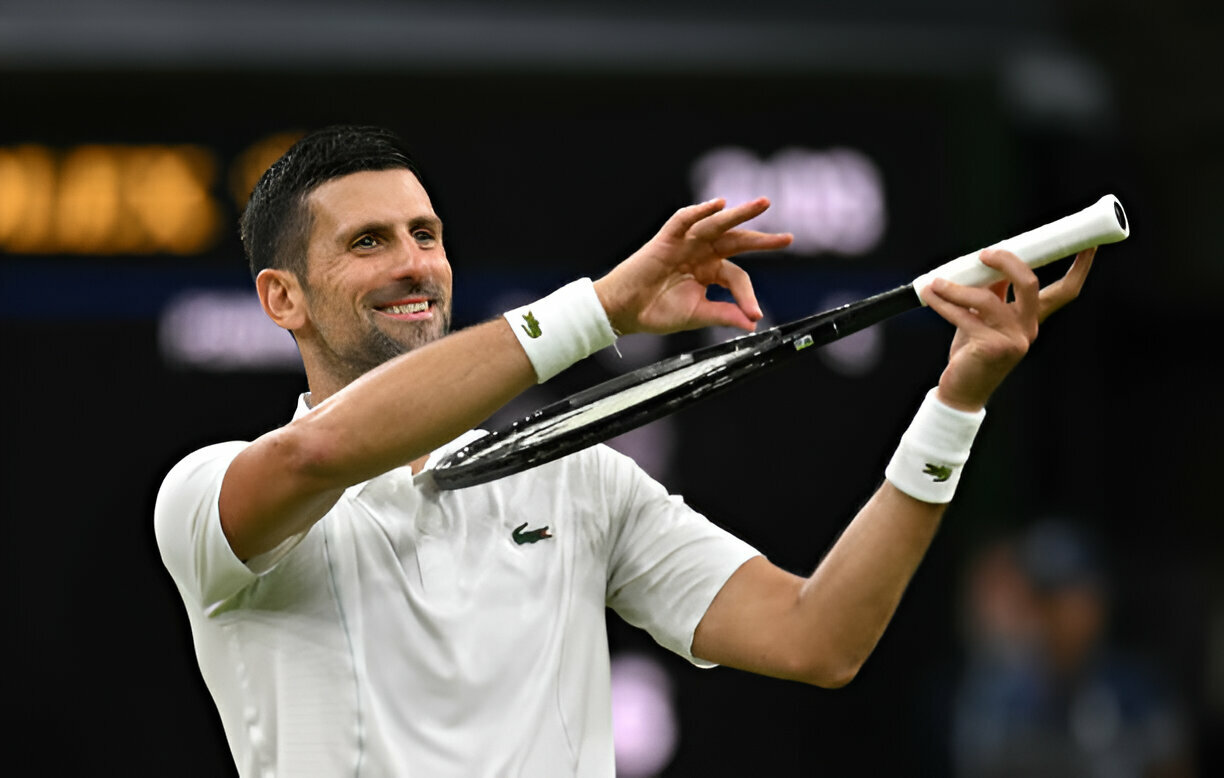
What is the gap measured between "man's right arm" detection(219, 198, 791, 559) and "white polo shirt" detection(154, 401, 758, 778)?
0.11m

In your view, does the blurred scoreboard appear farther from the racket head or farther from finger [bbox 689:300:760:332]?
finger [bbox 689:300:760:332]

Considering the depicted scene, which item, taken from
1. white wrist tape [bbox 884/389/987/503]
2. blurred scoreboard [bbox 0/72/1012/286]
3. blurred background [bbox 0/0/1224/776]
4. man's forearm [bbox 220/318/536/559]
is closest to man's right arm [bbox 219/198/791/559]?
man's forearm [bbox 220/318/536/559]

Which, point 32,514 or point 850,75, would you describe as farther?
point 850,75

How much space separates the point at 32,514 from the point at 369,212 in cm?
351

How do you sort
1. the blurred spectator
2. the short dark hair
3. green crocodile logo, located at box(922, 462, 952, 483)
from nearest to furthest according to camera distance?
green crocodile logo, located at box(922, 462, 952, 483) < the short dark hair < the blurred spectator

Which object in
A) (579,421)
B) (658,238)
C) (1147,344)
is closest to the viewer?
(658,238)

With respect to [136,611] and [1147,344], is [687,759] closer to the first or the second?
[136,611]

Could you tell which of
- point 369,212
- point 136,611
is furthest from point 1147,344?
point 369,212

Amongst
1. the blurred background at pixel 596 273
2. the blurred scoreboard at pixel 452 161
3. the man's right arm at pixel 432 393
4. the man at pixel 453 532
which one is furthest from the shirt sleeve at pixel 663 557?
the blurred scoreboard at pixel 452 161

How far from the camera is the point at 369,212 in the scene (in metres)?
3.39

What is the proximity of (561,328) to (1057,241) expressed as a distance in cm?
80

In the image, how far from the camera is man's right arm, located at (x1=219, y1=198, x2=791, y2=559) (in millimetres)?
2836

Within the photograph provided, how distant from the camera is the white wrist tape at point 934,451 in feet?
10.0

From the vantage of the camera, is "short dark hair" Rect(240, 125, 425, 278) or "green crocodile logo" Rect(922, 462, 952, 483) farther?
"short dark hair" Rect(240, 125, 425, 278)
